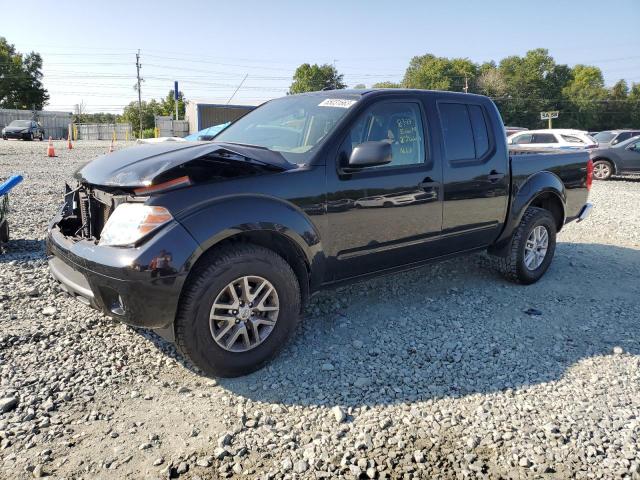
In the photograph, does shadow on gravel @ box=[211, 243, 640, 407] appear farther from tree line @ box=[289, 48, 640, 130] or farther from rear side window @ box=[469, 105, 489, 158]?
tree line @ box=[289, 48, 640, 130]

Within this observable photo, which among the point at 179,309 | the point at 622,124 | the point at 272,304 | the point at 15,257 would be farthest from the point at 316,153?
the point at 622,124

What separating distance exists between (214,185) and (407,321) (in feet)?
6.78

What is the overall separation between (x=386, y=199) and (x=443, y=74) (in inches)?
3508

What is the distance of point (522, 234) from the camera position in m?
5.01

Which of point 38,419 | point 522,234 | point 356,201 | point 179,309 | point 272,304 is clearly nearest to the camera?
point 38,419

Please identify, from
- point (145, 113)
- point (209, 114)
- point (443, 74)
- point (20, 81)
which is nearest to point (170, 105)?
point (145, 113)

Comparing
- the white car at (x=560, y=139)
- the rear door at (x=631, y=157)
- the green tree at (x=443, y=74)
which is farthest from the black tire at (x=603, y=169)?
the green tree at (x=443, y=74)

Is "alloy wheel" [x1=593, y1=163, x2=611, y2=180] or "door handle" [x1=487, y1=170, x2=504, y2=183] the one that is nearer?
"door handle" [x1=487, y1=170, x2=504, y2=183]

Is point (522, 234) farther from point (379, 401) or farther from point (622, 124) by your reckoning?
point (622, 124)

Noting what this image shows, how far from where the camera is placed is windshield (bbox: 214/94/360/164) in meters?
3.69

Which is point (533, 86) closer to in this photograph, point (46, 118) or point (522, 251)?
point (46, 118)

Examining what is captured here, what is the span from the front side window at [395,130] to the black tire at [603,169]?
14.7 m

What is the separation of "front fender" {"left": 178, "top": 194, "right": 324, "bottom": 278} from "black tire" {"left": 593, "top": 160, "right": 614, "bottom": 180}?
15.9 m

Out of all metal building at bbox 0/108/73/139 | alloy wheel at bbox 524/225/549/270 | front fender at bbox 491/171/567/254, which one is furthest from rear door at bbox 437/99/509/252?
metal building at bbox 0/108/73/139
